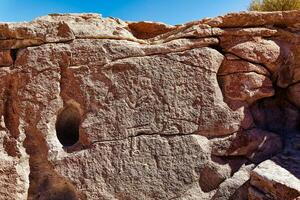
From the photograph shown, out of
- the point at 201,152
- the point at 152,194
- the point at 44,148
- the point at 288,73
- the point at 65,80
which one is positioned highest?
the point at 65,80

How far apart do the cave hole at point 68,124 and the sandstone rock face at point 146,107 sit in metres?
0.02

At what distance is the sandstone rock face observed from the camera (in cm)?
512

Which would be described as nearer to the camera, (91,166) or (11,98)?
(91,166)

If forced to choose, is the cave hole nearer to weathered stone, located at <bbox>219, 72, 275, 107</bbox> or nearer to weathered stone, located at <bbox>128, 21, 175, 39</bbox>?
weathered stone, located at <bbox>128, 21, 175, 39</bbox>

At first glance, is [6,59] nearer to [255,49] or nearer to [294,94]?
[255,49]

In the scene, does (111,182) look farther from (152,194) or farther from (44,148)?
(44,148)

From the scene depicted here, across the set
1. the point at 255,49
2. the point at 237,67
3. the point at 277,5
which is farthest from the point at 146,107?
the point at 277,5

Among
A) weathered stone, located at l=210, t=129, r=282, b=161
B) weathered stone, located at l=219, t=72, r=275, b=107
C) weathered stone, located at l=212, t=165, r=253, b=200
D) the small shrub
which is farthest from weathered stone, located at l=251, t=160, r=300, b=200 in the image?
the small shrub

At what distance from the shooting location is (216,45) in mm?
5469

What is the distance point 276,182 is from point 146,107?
1995 mm

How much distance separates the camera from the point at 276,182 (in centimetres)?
429

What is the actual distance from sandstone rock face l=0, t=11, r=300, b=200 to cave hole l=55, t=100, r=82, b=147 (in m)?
0.02

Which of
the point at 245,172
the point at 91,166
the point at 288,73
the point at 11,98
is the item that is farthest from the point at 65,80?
the point at 288,73

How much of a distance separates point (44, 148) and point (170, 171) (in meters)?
1.81
